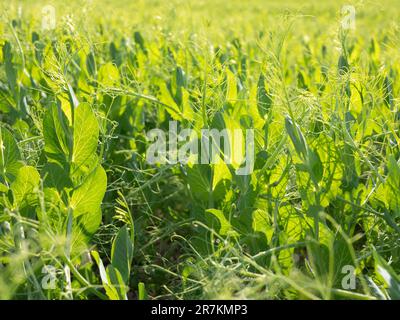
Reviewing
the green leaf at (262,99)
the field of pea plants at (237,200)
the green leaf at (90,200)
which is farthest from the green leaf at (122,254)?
the green leaf at (262,99)

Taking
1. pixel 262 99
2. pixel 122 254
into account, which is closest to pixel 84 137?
pixel 122 254

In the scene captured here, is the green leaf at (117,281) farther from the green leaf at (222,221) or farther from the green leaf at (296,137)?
the green leaf at (296,137)

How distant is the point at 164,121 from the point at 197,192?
73cm

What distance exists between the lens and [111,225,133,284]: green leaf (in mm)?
1224

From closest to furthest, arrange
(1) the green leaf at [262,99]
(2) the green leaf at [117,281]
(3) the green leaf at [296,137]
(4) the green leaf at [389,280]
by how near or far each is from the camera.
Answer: (4) the green leaf at [389,280], (2) the green leaf at [117,281], (3) the green leaf at [296,137], (1) the green leaf at [262,99]

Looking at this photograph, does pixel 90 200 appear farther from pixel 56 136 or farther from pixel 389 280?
pixel 389 280

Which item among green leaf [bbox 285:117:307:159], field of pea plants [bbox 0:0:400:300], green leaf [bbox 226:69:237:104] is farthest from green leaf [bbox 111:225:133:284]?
green leaf [bbox 226:69:237:104]

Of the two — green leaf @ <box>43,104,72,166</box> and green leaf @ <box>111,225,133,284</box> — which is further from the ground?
green leaf @ <box>43,104,72,166</box>

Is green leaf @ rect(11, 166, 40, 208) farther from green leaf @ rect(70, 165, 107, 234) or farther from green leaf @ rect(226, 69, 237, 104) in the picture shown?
green leaf @ rect(226, 69, 237, 104)

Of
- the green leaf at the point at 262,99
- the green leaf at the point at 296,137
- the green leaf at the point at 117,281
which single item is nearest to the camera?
the green leaf at the point at 117,281

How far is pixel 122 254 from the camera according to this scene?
1.23 m

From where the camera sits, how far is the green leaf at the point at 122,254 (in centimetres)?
122

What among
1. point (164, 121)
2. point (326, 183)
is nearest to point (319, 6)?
point (164, 121)
